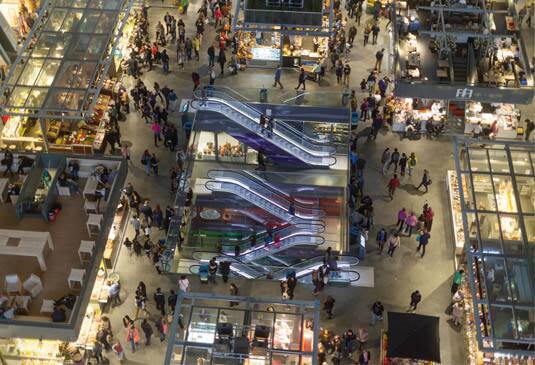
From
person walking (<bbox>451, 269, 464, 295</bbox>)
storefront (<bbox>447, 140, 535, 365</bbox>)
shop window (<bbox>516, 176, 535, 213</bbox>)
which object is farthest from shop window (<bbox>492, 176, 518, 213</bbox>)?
person walking (<bbox>451, 269, 464, 295</bbox>)

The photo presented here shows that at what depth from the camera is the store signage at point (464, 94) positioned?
35.7 metres

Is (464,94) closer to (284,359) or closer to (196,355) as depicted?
(284,359)

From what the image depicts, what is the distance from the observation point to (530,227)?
2892cm

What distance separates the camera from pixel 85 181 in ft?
105

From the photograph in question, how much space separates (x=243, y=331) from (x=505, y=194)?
11.7 meters

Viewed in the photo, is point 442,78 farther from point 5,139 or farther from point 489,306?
point 5,139

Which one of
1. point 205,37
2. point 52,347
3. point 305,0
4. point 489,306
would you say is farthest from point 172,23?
point 489,306

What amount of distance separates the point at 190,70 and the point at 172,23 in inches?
138

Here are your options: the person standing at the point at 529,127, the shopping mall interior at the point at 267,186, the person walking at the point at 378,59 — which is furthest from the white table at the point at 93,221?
the person standing at the point at 529,127

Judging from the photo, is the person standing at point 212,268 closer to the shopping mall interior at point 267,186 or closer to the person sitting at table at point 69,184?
the shopping mall interior at point 267,186

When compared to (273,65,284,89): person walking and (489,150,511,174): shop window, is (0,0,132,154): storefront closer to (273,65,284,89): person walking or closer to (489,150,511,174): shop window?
(273,65,284,89): person walking

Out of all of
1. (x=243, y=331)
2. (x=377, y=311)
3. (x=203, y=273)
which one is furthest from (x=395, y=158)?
(x=243, y=331)

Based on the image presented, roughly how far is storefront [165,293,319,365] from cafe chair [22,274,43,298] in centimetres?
525

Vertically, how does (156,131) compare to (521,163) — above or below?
above
